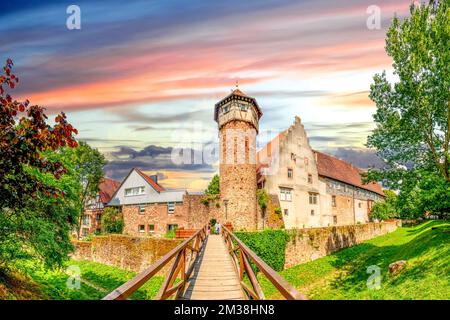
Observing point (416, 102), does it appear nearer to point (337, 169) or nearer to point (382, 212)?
point (337, 169)

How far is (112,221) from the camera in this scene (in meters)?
37.2

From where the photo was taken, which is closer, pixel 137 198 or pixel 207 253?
pixel 207 253

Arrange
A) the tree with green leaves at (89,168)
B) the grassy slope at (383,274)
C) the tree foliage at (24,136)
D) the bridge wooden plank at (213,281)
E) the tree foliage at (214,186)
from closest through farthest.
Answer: the tree foliage at (24,136)
the bridge wooden plank at (213,281)
the grassy slope at (383,274)
the tree with green leaves at (89,168)
the tree foliage at (214,186)

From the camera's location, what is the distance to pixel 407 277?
40.9ft

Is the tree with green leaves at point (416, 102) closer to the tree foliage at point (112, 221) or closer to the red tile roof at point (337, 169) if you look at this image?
the red tile roof at point (337, 169)

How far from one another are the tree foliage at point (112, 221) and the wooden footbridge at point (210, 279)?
92.1 ft

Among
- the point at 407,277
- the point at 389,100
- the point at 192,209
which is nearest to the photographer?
the point at 407,277

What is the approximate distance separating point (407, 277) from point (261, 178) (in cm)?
2027

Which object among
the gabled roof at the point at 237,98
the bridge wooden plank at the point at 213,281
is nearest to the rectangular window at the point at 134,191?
the gabled roof at the point at 237,98

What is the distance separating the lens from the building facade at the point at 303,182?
3225cm

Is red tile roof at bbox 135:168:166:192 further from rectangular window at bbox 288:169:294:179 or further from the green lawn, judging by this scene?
rectangular window at bbox 288:169:294:179

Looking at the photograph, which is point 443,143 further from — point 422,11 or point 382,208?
point 382,208

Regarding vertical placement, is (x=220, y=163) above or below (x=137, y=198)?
above
